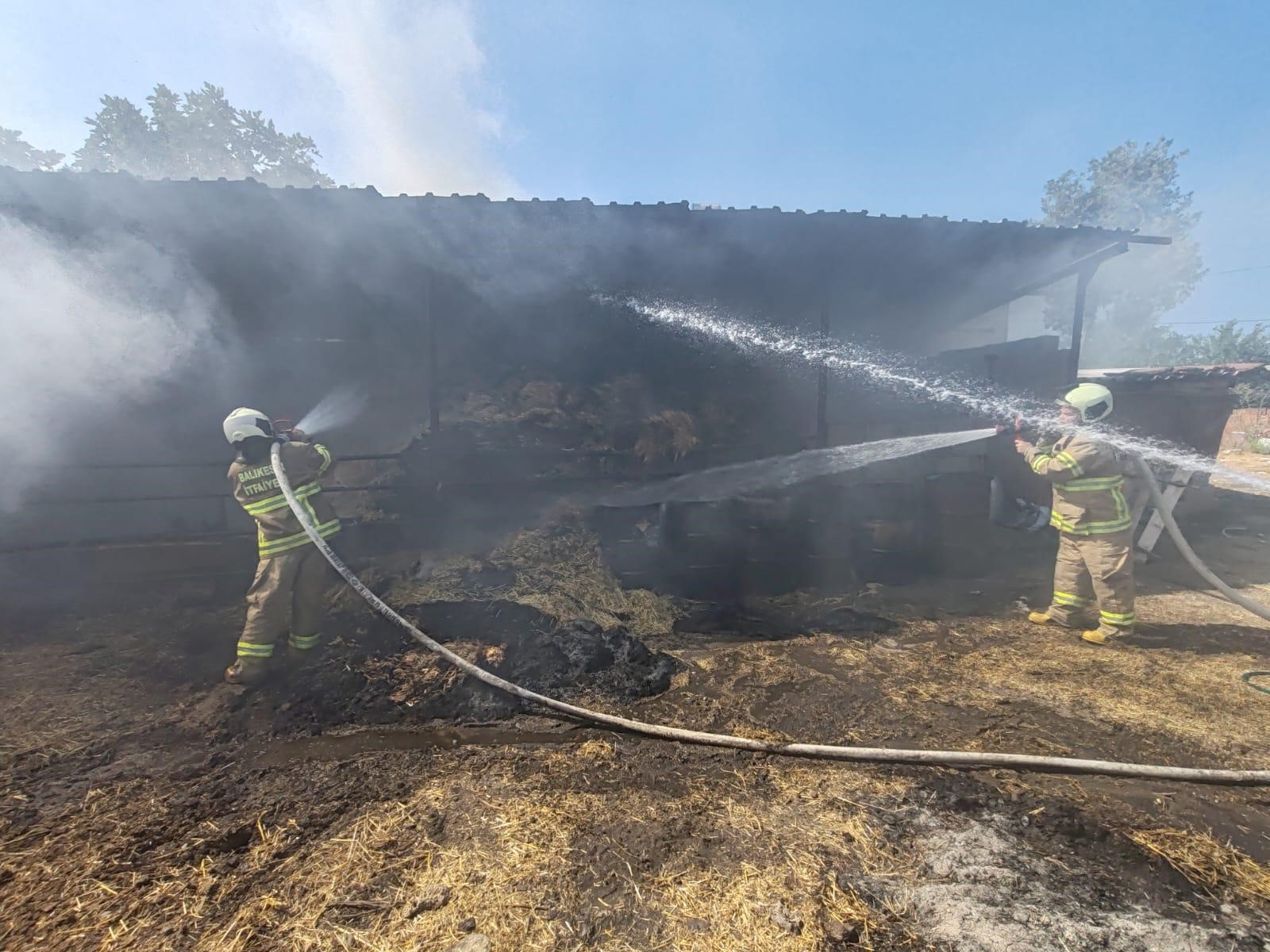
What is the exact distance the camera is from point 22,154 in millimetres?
25594

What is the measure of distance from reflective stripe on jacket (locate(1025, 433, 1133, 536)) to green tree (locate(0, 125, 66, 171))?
125 feet

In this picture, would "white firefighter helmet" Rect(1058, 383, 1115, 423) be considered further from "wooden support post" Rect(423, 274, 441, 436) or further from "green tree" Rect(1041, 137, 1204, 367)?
"green tree" Rect(1041, 137, 1204, 367)

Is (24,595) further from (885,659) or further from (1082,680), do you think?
(1082,680)

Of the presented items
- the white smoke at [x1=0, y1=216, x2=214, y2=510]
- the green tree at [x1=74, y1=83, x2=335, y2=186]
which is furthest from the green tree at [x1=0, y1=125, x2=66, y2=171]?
the white smoke at [x1=0, y1=216, x2=214, y2=510]

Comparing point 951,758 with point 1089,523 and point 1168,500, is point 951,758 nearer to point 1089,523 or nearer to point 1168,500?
point 1089,523

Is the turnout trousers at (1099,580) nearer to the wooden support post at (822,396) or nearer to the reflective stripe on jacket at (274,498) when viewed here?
the wooden support post at (822,396)

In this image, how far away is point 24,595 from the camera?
6.15 m

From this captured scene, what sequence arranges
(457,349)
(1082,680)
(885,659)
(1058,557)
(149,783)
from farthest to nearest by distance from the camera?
1. (457,349)
2. (1058,557)
3. (885,659)
4. (1082,680)
5. (149,783)

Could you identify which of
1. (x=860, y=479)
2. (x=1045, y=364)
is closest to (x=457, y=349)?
(x=860, y=479)

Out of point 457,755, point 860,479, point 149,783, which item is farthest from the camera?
point 860,479

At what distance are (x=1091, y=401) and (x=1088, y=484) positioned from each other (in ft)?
2.60

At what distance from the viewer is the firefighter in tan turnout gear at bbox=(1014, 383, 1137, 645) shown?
505cm

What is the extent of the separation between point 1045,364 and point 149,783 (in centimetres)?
1242

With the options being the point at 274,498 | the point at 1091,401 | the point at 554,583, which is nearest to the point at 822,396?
the point at 1091,401
